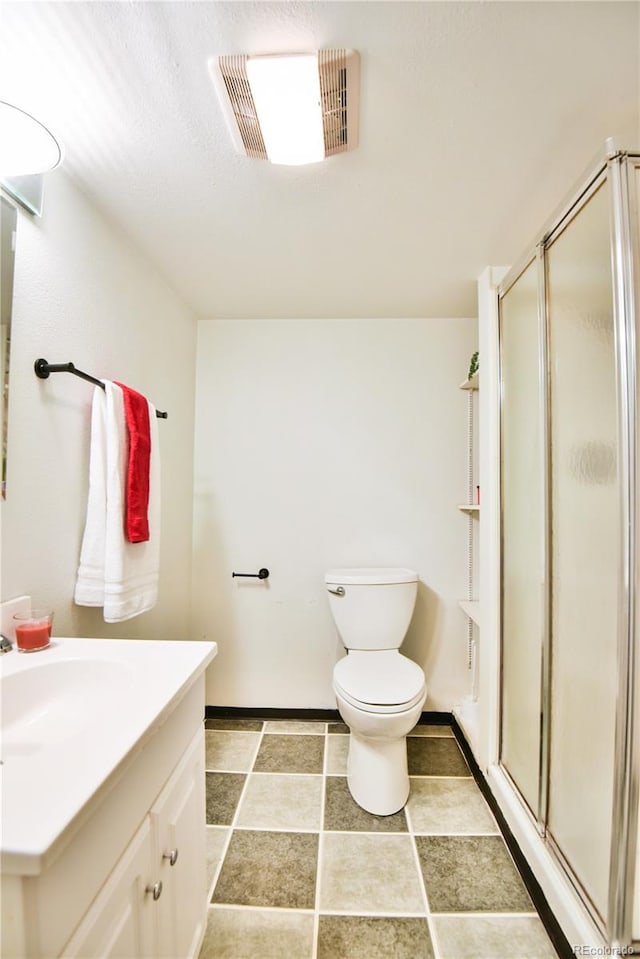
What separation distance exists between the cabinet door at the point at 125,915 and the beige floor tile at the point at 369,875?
27.7 inches

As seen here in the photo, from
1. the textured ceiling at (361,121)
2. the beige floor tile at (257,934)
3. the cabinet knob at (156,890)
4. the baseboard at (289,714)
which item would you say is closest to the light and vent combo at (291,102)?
the textured ceiling at (361,121)

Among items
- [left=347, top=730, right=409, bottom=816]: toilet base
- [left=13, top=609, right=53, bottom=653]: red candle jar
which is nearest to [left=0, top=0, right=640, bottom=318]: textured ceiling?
[left=13, top=609, right=53, bottom=653]: red candle jar

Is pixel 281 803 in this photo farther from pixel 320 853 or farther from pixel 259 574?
pixel 259 574

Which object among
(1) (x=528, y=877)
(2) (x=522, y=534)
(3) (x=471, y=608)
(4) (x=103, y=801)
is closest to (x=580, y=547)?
(2) (x=522, y=534)

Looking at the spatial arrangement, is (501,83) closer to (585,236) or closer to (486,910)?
(585,236)

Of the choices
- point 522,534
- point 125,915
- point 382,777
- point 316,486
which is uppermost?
point 316,486

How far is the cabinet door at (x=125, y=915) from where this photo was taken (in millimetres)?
548

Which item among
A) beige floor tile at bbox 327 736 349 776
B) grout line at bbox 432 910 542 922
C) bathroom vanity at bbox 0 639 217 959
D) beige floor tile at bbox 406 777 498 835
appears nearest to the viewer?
bathroom vanity at bbox 0 639 217 959

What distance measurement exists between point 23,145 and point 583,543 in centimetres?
163

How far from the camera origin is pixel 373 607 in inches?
72.8

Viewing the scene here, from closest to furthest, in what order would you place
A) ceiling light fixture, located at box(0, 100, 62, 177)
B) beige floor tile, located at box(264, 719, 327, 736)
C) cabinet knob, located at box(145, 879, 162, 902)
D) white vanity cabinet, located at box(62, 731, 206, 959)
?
white vanity cabinet, located at box(62, 731, 206, 959) → cabinet knob, located at box(145, 879, 162, 902) → ceiling light fixture, located at box(0, 100, 62, 177) → beige floor tile, located at box(264, 719, 327, 736)

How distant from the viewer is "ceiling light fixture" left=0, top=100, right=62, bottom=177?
835 mm

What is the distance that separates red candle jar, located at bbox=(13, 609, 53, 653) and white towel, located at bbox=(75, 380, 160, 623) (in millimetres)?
218

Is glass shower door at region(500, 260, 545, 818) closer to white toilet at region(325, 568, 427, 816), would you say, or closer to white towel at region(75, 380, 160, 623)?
white toilet at region(325, 568, 427, 816)
